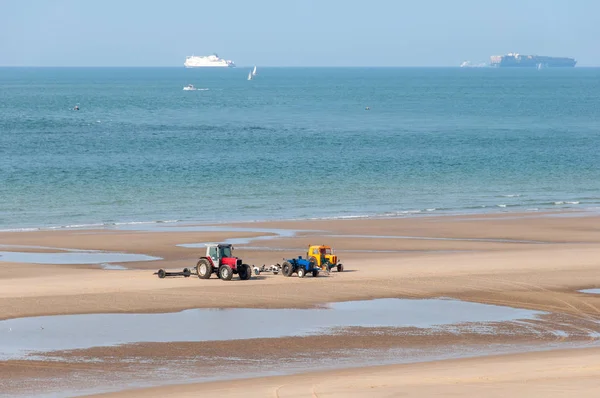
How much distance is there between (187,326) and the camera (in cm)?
2664

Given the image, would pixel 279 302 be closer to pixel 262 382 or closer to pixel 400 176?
pixel 262 382

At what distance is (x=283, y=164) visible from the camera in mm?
78812

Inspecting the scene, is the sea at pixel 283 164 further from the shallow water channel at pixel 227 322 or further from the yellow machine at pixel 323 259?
the shallow water channel at pixel 227 322

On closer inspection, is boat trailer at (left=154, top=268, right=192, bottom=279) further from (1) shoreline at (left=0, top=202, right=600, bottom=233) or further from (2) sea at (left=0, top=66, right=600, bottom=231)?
(2) sea at (left=0, top=66, right=600, bottom=231)

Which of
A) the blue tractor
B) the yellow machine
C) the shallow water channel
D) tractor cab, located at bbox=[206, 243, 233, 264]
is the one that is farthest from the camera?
the yellow machine

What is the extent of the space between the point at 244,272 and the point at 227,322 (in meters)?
6.69

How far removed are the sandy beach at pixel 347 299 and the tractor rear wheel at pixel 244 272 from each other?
0.79 metres

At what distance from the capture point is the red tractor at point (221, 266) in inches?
1329

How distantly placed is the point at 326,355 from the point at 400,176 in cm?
5005

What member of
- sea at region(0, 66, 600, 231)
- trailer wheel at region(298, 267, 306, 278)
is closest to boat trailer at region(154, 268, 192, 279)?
trailer wheel at region(298, 267, 306, 278)


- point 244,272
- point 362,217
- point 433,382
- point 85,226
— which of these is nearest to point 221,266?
point 244,272

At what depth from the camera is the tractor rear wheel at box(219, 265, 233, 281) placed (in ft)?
110

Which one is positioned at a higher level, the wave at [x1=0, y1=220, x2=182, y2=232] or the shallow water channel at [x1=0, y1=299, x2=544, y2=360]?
Result: the shallow water channel at [x1=0, y1=299, x2=544, y2=360]

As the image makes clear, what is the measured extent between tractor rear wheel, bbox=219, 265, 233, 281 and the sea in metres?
18.6
